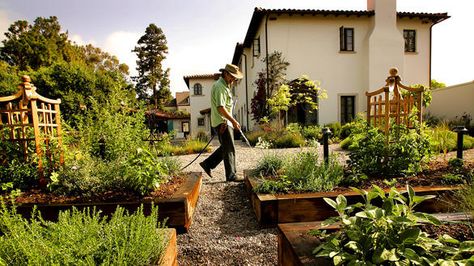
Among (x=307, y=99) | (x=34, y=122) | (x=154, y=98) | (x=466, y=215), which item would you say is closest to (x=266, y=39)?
(x=307, y=99)

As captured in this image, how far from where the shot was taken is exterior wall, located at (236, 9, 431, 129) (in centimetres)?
1227

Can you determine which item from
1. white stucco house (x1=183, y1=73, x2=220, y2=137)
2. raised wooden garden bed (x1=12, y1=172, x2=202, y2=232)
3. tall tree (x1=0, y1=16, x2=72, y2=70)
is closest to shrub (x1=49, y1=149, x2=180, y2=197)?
raised wooden garden bed (x1=12, y1=172, x2=202, y2=232)

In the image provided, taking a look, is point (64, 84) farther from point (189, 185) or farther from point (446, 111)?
point (446, 111)

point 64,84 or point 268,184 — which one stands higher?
point 64,84

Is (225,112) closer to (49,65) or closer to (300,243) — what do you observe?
(300,243)

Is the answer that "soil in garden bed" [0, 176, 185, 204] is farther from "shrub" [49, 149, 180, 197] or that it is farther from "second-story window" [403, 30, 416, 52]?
"second-story window" [403, 30, 416, 52]

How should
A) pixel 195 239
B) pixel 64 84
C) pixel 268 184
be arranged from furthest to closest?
pixel 64 84, pixel 268 184, pixel 195 239

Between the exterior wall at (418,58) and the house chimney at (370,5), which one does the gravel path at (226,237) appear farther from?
the exterior wall at (418,58)

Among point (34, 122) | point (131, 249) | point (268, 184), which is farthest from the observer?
point (34, 122)

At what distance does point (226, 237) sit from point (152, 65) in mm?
32683

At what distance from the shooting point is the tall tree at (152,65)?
31391 millimetres

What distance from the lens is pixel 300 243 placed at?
142cm

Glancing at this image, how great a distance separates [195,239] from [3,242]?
1423 millimetres

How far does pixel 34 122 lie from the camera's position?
3.10 meters
